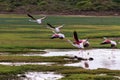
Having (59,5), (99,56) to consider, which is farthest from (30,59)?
(59,5)

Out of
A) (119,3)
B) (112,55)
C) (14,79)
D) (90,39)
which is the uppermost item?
(14,79)

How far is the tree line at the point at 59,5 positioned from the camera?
10712 cm

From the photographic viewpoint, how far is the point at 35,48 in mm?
45312

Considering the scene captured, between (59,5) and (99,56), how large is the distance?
6996cm

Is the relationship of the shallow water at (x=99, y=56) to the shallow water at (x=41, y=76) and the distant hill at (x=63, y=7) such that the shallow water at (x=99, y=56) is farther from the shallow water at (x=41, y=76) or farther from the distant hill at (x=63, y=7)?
the distant hill at (x=63, y=7)

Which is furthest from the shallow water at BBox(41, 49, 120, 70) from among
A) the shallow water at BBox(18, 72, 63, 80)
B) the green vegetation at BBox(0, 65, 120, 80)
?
the shallow water at BBox(18, 72, 63, 80)

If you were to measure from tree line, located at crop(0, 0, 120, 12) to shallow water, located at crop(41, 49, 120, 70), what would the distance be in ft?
208

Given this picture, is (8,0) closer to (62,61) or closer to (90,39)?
(90,39)

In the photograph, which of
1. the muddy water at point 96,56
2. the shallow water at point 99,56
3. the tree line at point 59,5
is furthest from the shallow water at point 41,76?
the tree line at point 59,5

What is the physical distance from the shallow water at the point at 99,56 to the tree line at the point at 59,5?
63387mm

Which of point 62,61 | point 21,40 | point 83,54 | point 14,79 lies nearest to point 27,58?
point 62,61

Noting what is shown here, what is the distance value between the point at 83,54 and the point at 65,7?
222 feet

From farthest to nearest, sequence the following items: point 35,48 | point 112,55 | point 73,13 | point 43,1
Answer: point 43,1
point 73,13
point 35,48
point 112,55

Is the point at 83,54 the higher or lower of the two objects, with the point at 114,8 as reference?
higher
